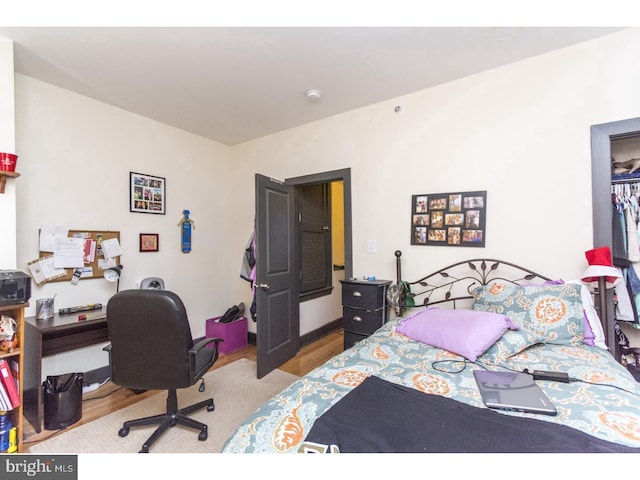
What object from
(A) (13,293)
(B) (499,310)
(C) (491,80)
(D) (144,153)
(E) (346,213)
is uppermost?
(C) (491,80)

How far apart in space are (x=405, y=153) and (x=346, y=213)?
2.71 feet


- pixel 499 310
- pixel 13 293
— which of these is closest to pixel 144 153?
pixel 13 293

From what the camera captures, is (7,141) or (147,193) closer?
(7,141)

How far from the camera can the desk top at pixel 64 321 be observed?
2.12m

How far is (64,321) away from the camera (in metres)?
2.27

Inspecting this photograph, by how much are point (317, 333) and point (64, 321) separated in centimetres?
265

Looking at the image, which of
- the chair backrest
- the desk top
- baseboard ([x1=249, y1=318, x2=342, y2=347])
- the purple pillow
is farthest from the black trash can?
the purple pillow

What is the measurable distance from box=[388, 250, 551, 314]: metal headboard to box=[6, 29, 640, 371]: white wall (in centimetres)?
9

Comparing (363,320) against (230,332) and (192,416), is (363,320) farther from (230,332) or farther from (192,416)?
(230,332)

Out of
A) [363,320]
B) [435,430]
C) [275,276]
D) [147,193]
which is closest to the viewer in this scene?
[435,430]

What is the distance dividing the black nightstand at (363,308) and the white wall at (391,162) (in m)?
0.35

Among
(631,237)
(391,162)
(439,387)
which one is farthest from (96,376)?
(631,237)
